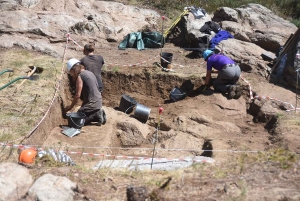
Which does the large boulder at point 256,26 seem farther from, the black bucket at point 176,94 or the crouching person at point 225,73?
the black bucket at point 176,94

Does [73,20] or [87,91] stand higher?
[87,91]

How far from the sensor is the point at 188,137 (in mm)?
8250

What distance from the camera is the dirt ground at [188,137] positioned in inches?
218

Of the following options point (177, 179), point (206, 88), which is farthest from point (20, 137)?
point (206, 88)

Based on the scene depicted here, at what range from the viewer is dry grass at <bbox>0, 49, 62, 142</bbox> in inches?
298

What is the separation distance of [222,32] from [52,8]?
5677 mm

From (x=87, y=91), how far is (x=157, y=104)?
2425mm

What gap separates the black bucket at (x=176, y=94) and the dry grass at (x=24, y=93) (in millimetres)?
2818

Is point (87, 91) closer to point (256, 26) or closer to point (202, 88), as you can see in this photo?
point (202, 88)

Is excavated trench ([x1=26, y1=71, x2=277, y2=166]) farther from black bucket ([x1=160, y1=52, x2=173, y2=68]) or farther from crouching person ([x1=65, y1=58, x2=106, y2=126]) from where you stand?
crouching person ([x1=65, y1=58, x2=106, y2=126])

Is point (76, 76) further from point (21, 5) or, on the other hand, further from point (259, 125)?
point (21, 5)

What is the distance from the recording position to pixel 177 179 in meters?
5.71

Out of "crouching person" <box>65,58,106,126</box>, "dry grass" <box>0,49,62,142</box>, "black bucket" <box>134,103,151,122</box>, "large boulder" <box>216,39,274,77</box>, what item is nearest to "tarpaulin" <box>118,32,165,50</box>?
"large boulder" <box>216,39,274,77</box>

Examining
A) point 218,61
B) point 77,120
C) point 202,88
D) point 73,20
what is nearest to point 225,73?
point 218,61
